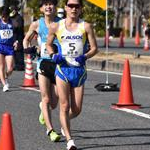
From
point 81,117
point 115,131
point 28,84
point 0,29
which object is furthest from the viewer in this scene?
point 28,84

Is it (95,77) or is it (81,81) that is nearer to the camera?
(81,81)

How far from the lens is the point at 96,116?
39.7 ft

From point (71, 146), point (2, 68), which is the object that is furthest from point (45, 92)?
point (2, 68)

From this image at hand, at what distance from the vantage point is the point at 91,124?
36.5 ft

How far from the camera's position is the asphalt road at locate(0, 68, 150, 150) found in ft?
30.5

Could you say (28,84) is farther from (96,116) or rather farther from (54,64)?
(54,64)

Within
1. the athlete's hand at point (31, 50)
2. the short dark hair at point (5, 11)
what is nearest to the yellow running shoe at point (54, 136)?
the athlete's hand at point (31, 50)

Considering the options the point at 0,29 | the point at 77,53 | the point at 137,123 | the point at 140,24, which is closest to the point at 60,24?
the point at 77,53

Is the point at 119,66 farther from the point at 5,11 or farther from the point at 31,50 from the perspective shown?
the point at 31,50

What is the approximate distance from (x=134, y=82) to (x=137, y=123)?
25.5 ft

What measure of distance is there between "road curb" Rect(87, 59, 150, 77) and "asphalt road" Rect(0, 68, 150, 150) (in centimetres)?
511

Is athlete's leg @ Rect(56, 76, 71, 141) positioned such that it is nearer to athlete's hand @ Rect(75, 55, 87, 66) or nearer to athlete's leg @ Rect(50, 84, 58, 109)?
athlete's hand @ Rect(75, 55, 87, 66)

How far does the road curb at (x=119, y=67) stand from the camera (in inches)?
850

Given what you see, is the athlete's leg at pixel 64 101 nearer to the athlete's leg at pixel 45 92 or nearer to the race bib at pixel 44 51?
the athlete's leg at pixel 45 92
